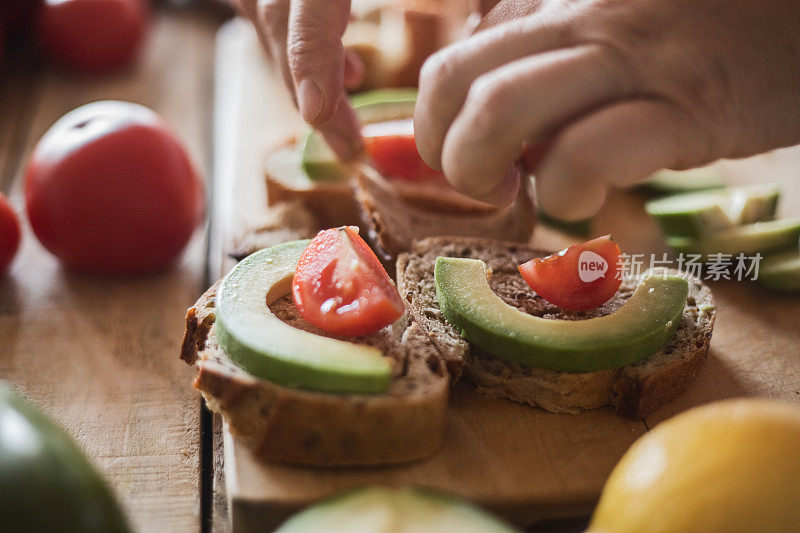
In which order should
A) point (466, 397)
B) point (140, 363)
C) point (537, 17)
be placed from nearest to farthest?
point (537, 17), point (466, 397), point (140, 363)

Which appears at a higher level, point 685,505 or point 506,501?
point 685,505

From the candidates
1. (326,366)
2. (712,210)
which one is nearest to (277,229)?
(326,366)

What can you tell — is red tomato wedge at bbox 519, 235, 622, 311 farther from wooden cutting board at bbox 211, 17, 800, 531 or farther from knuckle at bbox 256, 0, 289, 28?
knuckle at bbox 256, 0, 289, 28

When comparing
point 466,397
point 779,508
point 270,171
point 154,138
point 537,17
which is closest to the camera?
point 779,508

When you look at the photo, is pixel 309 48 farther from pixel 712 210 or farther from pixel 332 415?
pixel 712 210

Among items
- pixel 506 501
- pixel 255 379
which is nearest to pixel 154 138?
pixel 255 379

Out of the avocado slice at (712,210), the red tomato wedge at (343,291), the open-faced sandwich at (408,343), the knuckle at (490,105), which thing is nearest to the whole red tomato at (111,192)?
the open-faced sandwich at (408,343)

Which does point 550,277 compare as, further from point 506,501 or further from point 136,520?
point 136,520
